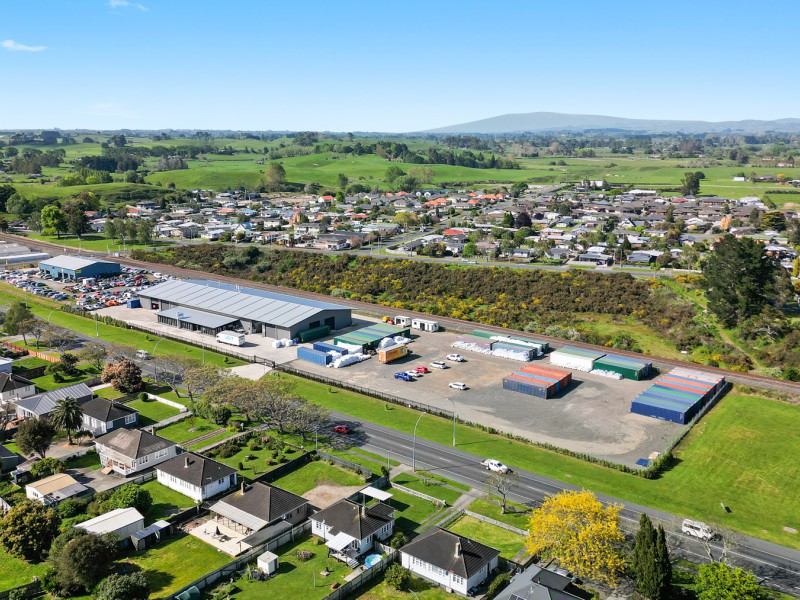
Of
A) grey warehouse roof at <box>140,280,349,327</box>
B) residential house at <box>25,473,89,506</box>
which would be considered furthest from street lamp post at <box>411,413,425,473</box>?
grey warehouse roof at <box>140,280,349,327</box>

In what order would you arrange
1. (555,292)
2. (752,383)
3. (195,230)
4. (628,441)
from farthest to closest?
(195,230) → (555,292) → (752,383) → (628,441)

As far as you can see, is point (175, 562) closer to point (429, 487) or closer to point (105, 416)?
point (429, 487)

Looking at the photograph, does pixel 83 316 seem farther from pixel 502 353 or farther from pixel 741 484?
pixel 741 484

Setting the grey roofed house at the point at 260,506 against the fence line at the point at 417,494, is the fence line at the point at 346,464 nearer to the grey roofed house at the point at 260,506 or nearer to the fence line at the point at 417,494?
→ the fence line at the point at 417,494

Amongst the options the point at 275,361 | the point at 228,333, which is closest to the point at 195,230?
the point at 228,333

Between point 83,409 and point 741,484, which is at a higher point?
point 83,409

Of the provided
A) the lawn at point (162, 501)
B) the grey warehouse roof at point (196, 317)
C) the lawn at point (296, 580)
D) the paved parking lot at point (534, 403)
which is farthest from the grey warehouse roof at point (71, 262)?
the lawn at point (296, 580)
